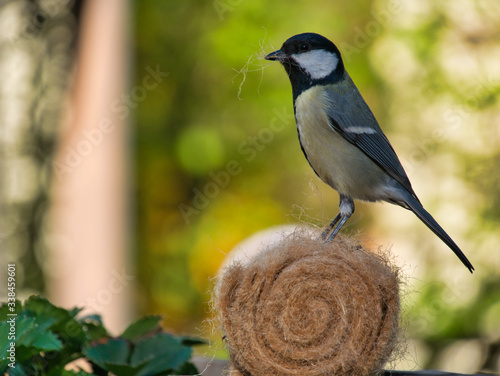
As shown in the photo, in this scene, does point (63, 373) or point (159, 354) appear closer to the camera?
point (63, 373)

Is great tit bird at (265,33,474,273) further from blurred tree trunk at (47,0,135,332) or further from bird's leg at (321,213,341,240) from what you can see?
blurred tree trunk at (47,0,135,332)

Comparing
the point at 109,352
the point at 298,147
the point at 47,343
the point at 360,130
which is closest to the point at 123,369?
the point at 109,352

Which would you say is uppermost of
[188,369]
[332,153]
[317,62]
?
[317,62]

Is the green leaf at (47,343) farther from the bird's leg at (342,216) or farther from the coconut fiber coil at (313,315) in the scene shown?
the bird's leg at (342,216)

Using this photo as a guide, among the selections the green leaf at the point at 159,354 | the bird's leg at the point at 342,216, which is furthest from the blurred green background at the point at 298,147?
the green leaf at the point at 159,354

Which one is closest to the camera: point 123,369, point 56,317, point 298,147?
point 123,369

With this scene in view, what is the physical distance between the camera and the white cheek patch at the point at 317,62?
1901 millimetres

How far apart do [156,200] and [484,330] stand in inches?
124

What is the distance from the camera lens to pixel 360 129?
1920 mm

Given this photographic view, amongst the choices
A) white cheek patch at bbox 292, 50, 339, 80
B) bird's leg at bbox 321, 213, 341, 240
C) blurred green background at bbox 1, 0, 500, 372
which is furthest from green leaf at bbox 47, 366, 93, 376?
blurred green background at bbox 1, 0, 500, 372

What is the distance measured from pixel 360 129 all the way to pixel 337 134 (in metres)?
0.09

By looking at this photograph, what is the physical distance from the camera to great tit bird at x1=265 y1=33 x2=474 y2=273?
189cm

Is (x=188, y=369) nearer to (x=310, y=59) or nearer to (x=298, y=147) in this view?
(x=310, y=59)

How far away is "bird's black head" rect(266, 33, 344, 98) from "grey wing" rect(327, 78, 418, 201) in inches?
2.5
